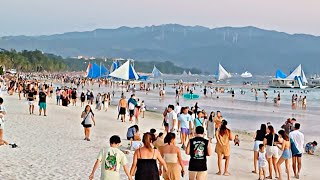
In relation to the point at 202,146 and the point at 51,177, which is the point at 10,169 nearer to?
the point at 51,177

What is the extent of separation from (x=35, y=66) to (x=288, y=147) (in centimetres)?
15814

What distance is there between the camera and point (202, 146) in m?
7.71

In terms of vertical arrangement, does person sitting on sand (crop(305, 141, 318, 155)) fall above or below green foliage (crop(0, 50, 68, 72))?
below

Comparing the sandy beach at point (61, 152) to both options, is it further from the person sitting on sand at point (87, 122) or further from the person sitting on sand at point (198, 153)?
the person sitting on sand at point (198, 153)

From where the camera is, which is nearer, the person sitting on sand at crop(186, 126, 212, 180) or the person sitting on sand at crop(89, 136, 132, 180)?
→ the person sitting on sand at crop(89, 136, 132, 180)

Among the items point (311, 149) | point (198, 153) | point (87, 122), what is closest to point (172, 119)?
point (87, 122)

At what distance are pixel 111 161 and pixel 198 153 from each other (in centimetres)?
163

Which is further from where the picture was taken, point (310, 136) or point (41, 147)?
point (310, 136)

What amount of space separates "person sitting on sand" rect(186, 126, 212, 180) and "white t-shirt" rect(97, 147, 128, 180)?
1413mm

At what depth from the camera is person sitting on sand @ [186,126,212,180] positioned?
7.71m

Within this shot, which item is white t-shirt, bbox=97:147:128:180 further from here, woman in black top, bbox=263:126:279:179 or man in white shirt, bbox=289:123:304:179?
man in white shirt, bbox=289:123:304:179

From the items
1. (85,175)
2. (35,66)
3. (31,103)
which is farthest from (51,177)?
(35,66)

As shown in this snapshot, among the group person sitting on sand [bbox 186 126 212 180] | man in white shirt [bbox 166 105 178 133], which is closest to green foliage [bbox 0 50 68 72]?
man in white shirt [bbox 166 105 178 133]

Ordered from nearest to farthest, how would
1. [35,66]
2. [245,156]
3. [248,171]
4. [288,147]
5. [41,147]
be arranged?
[288,147] < [248,171] < [41,147] < [245,156] < [35,66]
